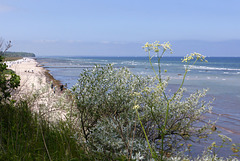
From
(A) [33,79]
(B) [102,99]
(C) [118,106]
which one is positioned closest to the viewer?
(B) [102,99]

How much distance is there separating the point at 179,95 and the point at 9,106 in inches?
202

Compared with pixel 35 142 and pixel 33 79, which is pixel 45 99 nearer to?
pixel 35 142

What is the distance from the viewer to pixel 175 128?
7.48 m

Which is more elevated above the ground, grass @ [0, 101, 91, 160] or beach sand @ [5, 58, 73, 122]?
beach sand @ [5, 58, 73, 122]

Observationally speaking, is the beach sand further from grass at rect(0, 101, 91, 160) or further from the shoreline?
grass at rect(0, 101, 91, 160)

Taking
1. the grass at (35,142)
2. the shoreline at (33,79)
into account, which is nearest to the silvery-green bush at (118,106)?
the grass at (35,142)

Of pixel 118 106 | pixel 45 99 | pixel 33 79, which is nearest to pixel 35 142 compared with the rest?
pixel 45 99

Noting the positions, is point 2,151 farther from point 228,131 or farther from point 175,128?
point 228,131

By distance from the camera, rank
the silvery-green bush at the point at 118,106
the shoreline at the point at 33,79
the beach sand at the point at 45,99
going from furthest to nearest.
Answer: the shoreline at the point at 33,79 < the beach sand at the point at 45,99 < the silvery-green bush at the point at 118,106

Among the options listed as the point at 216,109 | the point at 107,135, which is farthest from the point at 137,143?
the point at 216,109

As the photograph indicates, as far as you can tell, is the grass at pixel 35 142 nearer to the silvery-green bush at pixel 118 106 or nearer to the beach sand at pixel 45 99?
the beach sand at pixel 45 99

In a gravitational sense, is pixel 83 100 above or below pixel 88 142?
above

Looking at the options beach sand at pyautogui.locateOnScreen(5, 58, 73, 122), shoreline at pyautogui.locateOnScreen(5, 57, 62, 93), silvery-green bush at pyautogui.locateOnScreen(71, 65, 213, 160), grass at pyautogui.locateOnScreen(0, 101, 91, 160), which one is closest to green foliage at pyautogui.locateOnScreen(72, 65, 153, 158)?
silvery-green bush at pyautogui.locateOnScreen(71, 65, 213, 160)

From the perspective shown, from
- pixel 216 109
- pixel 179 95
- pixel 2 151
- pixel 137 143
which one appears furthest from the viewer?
pixel 216 109
